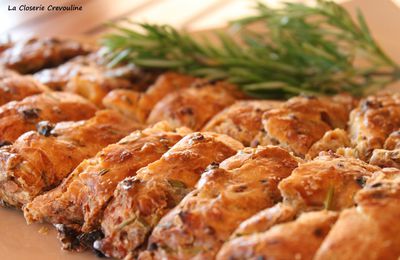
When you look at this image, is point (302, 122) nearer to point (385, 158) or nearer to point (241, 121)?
point (241, 121)

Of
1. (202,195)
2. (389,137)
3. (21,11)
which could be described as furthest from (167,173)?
(21,11)

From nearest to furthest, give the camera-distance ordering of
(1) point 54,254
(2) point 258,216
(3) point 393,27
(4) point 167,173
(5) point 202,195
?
(2) point 258,216
(5) point 202,195
(4) point 167,173
(1) point 54,254
(3) point 393,27

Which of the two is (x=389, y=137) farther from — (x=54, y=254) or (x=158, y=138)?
(x=54, y=254)

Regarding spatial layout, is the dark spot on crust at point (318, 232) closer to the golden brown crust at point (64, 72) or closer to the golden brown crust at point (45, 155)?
the golden brown crust at point (45, 155)

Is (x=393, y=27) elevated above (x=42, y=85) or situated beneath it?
situated beneath

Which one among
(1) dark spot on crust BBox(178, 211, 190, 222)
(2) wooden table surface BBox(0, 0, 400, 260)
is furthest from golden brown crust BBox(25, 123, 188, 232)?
(2) wooden table surface BBox(0, 0, 400, 260)
